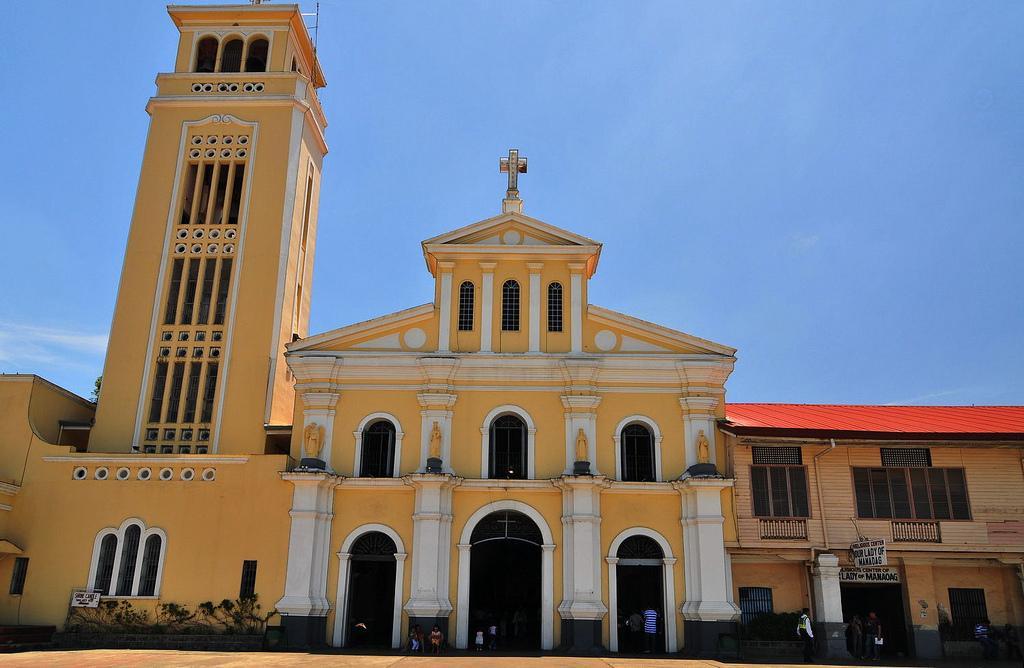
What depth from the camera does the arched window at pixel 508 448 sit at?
87.0 ft

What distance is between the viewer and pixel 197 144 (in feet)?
108

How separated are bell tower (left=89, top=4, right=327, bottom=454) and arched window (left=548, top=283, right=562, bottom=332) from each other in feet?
32.3

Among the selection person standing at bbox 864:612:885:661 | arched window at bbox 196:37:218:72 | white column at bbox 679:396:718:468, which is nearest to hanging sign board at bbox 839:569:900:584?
person standing at bbox 864:612:885:661

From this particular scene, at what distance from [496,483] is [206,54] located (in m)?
22.4

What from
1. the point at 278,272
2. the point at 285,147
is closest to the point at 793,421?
the point at 278,272

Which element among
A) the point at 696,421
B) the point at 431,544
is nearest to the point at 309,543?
the point at 431,544

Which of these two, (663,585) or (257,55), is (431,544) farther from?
(257,55)

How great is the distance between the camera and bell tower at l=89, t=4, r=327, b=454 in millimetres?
29281

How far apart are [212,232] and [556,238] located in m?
13.1

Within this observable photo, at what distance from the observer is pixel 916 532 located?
25375mm

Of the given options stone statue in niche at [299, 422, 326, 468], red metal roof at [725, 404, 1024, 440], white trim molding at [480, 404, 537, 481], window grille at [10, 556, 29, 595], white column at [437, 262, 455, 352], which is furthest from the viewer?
white column at [437, 262, 455, 352]

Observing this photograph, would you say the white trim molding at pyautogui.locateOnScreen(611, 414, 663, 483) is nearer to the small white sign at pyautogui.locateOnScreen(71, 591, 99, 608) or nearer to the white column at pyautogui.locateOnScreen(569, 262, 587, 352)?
the white column at pyautogui.locateOnScreen(569, 262, 587, 352)

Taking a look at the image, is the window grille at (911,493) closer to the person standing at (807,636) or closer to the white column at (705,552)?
the person standing at (807,636)

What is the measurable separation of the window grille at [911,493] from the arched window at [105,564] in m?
22.9
